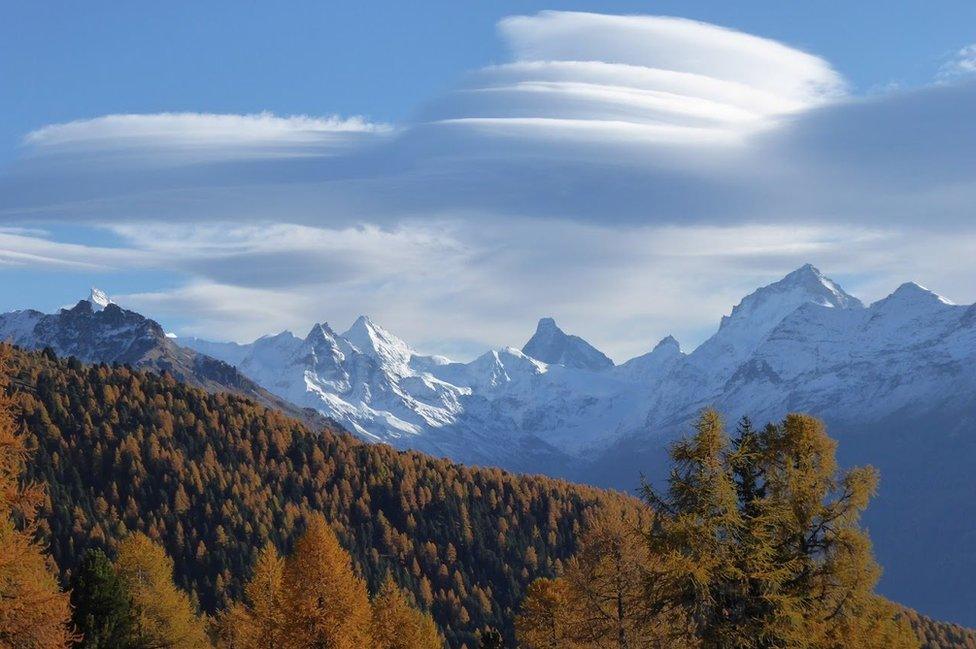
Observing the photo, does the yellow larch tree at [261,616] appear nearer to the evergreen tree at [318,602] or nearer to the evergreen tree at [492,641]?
the evergreen tree at [318,602]

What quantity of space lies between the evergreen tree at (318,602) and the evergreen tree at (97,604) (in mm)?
9450

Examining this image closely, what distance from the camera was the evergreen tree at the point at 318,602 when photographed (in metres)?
57.8

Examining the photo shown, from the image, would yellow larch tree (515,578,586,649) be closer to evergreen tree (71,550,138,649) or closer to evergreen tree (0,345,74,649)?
evergreen tree (71,550,138,649)

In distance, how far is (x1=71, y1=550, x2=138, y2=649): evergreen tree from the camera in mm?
59188

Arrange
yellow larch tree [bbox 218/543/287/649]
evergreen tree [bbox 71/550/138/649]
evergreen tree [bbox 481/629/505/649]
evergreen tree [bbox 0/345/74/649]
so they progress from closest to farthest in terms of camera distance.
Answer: evergreen tree [bbox 0/345/74/649] < evergreen tree [bbox 71/550/138/649] < yellow larch tree [bbox 218/543/287/649] < evergreen tree [bbox 481/629/505/649]

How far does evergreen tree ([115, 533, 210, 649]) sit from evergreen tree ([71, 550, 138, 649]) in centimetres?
1999

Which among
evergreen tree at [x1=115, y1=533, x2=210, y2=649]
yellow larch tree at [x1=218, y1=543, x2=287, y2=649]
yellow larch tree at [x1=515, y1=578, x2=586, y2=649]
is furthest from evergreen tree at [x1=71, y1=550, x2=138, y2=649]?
yellow larch tree at [x1=515, y1=578, x2=586, y2=649]

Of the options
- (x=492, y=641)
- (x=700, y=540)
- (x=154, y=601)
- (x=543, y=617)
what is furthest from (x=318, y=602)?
(x=154, y=601)

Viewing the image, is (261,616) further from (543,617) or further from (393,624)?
(543,617)

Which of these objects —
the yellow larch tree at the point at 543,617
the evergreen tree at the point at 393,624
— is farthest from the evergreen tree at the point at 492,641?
the evergreen tree at the point at 393,624

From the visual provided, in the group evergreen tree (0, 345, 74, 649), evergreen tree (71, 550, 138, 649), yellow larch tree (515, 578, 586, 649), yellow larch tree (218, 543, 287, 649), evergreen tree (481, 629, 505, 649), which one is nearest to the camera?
evergreen tree (0, 345, 74, 649)

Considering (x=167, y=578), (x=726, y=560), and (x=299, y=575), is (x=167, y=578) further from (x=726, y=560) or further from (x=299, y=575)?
(x=726, y=560)

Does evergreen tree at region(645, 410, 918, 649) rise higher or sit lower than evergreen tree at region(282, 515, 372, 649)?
higher

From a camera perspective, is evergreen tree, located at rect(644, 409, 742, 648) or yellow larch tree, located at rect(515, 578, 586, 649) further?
yellow larch tree, located at rect(515, 578, 586, 649)
